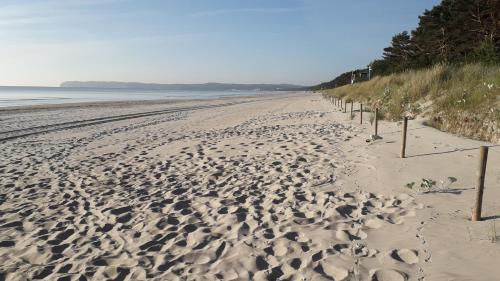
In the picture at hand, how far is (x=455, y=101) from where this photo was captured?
9836 mm

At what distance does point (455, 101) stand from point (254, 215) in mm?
7471

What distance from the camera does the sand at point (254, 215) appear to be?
11.9ft

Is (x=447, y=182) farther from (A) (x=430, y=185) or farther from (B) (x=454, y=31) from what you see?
(B) (x=454, y=31)

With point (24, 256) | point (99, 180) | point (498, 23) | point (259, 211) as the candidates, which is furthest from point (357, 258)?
point (498, 23)

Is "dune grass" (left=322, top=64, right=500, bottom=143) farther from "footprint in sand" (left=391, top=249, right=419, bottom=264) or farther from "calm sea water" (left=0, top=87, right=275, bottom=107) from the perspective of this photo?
"calm sea water" (left=0, top=87, right=275, bottom=107)

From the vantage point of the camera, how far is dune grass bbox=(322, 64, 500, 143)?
8266mm

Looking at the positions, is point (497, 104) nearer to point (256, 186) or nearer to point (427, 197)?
point (427, 197)

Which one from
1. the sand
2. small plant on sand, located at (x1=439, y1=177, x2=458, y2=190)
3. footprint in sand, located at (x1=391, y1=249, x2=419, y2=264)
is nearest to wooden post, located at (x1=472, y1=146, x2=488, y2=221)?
the sand

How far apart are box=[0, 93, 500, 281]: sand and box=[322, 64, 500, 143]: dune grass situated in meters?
0.68

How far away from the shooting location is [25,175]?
302 inches

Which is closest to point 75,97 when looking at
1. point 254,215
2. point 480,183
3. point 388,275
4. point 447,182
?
point 254,215

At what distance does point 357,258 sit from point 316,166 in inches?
142

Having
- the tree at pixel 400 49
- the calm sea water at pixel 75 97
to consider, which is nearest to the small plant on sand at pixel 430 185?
the calm sea water at pixel 75 97

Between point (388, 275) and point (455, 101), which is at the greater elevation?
point (455, 101)
